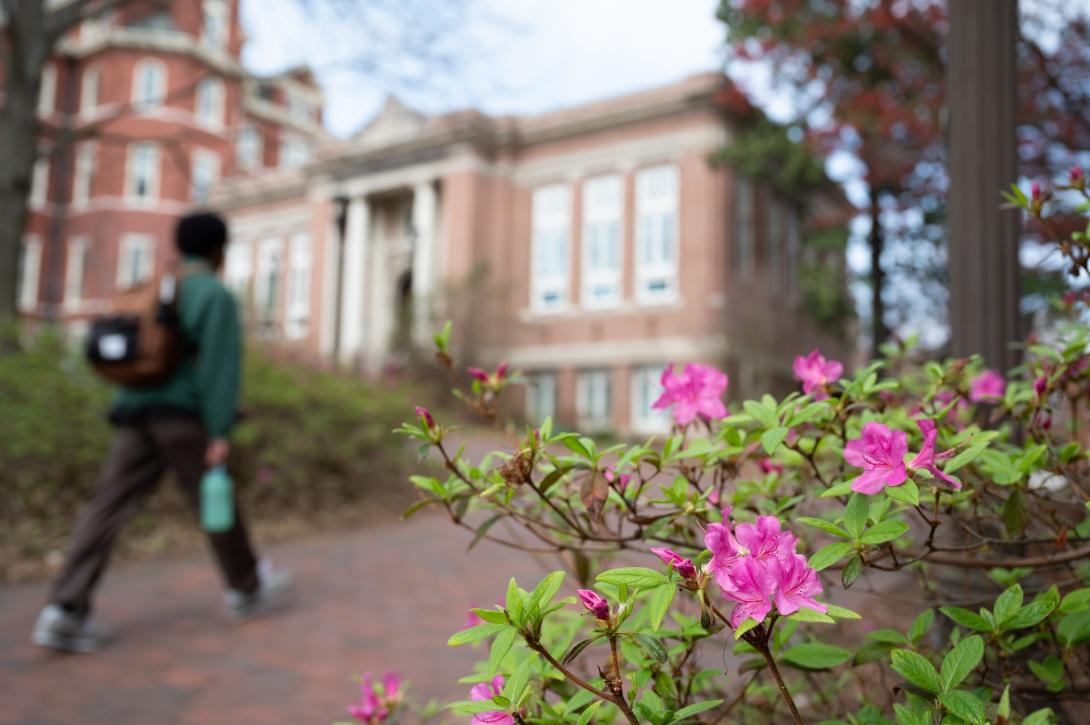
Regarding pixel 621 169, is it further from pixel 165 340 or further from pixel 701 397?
pixel 701 397

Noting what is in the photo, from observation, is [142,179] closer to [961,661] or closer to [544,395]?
[544,395]

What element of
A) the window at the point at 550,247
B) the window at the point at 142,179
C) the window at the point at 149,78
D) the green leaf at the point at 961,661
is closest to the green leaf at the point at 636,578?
the green leaf at the point at 961,661

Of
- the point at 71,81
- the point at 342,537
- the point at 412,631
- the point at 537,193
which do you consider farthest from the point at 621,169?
the point at 71,81

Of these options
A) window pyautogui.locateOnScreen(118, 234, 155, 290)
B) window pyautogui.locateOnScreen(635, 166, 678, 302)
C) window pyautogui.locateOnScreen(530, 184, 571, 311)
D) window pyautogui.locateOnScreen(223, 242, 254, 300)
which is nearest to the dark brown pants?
window pyautogui.locateOnScreen(635, 166, 678, 302)

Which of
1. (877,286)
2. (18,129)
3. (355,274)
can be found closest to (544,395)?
(355,274)

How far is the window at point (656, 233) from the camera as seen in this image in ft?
64.8

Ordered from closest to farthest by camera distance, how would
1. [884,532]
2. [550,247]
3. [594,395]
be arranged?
[884,532]
[594,395]
[550,247]

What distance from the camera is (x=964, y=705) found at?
1.04m

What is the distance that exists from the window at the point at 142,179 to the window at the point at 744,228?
66.1 feet

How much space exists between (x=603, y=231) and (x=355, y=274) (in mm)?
7121

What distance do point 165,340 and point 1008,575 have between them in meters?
3.58

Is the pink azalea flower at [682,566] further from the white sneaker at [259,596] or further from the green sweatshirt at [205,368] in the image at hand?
the white sneaker at [259,596]

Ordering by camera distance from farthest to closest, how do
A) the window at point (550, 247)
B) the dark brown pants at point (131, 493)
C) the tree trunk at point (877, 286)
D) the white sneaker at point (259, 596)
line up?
the window at point (550, 247)
the tree trunk at point (877, 286)
the white sneaker at point (259, 596)
the dark brown pants at point (131, 493)

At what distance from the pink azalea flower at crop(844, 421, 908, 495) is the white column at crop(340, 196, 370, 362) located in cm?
2371
